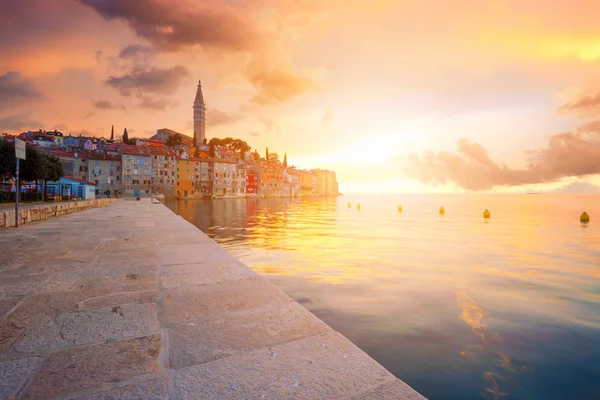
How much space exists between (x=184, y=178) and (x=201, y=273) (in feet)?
349

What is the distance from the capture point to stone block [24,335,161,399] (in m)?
1.91

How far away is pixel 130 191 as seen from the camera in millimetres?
89688

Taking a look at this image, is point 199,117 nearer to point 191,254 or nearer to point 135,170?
point 135,170

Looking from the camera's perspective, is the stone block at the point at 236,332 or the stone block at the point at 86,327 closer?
the stone block at the point at 236,332

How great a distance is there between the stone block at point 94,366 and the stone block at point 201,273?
1.81 metres

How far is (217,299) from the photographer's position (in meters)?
3.67

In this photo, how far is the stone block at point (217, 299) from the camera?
3215 mm

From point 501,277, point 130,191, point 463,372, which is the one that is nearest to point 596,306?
point 501,277

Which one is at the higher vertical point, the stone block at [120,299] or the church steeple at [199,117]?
the church steeple at [199,117]

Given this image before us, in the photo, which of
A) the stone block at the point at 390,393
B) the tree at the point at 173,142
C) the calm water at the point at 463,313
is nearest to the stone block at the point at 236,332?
the stone block at the point at 390,393

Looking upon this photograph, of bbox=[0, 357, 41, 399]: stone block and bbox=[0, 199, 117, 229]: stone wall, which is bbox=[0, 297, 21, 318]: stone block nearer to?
bbox=[0, 357, 41, 399]: stone block

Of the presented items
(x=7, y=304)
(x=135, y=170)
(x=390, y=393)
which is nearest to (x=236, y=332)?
(x=390, y=393)

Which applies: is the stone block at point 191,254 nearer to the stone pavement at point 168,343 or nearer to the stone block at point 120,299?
the stone pavement at point 168,343

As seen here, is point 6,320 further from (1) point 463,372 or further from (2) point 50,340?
(1) point 463,372
